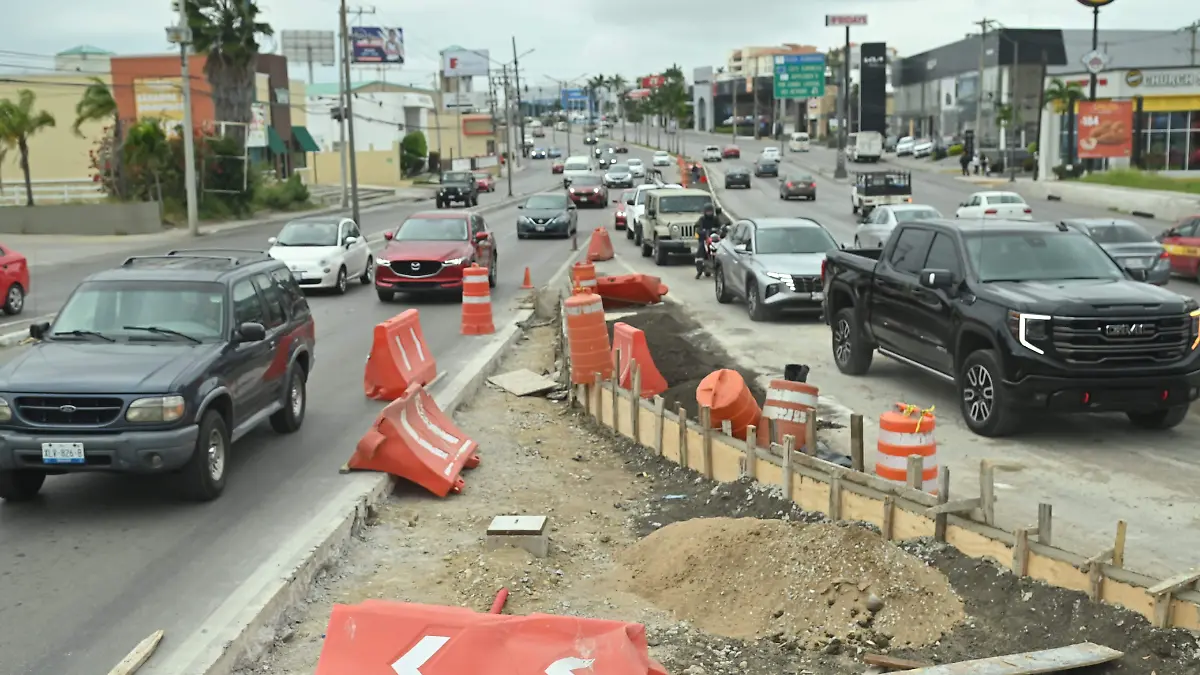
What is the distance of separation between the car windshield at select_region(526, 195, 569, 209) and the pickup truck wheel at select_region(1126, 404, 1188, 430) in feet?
105

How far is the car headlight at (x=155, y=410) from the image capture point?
29.1 feet

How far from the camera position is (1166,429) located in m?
11.6

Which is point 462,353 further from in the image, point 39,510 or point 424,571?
point 424,571

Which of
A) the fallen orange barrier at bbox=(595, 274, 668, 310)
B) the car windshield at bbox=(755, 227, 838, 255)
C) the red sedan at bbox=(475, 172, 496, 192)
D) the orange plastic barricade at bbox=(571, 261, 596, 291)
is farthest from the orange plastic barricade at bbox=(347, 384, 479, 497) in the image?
the red sedan at bbox=(475, 172, 496, 192)

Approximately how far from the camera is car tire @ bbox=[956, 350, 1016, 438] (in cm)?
1116

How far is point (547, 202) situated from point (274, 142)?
37142mm

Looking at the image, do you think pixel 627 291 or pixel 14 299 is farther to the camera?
pixel 14 299

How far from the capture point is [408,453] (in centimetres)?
1012

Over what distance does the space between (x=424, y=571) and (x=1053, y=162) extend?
76.9 metres

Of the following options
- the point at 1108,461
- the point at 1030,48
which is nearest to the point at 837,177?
the point at 1030,48

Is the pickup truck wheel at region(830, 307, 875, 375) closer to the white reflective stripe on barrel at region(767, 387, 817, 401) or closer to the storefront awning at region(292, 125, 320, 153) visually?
the white reflective stripe on barrel at region(767, 387, 817, 401)

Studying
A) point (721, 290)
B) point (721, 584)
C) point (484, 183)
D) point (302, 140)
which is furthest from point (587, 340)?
point (302, 140)

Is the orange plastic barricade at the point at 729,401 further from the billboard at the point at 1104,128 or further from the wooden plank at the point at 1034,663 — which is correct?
the billboard at the point at 1104,128

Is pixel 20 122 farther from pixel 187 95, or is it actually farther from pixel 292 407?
pixel 292 407
